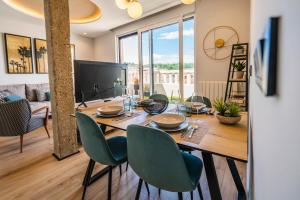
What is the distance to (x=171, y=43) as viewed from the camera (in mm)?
4016

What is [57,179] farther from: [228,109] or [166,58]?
[166,58]

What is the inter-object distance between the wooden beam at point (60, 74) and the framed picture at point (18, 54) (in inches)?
111

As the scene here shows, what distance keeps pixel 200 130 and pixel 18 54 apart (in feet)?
16.2

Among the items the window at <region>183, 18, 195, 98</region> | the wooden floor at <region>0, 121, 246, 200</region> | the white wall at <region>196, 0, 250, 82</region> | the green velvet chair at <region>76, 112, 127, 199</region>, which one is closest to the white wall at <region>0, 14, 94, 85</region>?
the wooden floor at <region>0, 121, 246, 200</region>

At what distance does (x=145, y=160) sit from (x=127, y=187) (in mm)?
923

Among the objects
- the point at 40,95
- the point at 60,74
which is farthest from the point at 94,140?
the point at 40,95

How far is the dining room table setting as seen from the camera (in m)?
0.91

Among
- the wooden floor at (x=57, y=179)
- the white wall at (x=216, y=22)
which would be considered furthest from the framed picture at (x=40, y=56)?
the white wall at (x=216, y=22)

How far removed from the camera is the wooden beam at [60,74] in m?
2.12

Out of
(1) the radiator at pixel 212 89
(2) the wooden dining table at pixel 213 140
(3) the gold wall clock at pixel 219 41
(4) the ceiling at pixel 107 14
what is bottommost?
(2) the wooden dining table at pixel 213 140

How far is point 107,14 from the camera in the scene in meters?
3.80

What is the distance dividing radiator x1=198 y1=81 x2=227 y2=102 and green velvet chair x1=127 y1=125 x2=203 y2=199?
2434mm

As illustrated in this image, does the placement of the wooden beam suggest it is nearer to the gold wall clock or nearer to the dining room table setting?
the dining room table setting

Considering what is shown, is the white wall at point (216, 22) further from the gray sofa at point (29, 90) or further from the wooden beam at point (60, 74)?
the gray sofa at point (29, 90)
